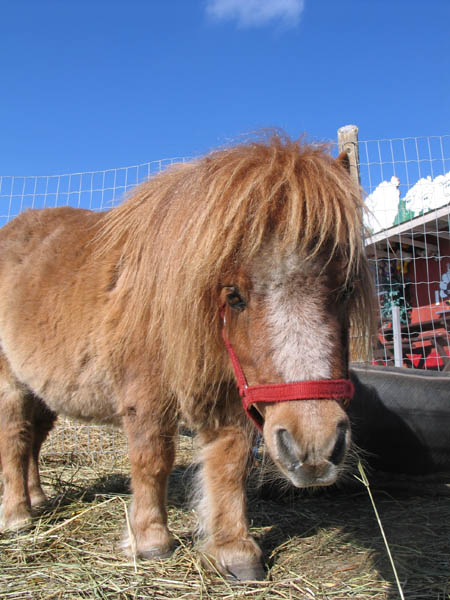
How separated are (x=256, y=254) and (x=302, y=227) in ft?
0.58

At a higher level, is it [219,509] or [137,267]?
[137,267]

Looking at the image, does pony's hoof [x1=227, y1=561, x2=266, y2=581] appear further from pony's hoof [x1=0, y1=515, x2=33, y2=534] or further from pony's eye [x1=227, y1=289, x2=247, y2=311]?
pony's hoof [x1=0, y1=515, x2=33, y2=534]

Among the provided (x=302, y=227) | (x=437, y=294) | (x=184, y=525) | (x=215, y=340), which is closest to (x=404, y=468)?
(x=184, y=525)

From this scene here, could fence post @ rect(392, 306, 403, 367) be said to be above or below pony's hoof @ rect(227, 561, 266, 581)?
above

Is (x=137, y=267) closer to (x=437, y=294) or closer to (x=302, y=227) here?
(x=302, y=227)

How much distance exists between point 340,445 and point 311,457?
93mm

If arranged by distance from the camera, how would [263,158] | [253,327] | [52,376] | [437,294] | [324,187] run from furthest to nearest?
[437,294] → [52,376] → [263,158] → [324,187] → [253,327]

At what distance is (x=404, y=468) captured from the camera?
9.18ft

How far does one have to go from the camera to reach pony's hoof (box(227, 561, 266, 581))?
1911mm

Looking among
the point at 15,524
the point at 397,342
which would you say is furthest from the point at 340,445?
the point at 397,342

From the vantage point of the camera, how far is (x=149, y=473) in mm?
2014

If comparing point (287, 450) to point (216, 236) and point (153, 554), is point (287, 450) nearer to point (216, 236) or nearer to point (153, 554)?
point (216, 236)

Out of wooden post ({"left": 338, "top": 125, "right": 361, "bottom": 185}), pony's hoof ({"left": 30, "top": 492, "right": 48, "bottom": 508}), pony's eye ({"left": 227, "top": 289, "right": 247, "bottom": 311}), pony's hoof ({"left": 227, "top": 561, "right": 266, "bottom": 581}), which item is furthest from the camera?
wooden post ({"left": 338, "top": 125, "right": 361, "bottom": 185})

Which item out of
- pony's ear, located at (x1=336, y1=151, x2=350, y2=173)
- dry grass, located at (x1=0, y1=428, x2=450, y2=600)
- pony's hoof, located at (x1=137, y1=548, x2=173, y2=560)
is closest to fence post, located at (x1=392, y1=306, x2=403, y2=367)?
dry grass, located at (x1=0, y1=428, x2=450, y2=600)
